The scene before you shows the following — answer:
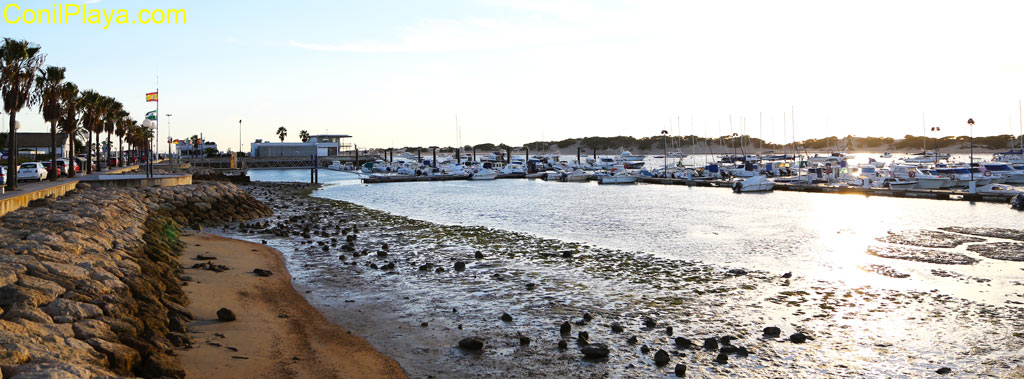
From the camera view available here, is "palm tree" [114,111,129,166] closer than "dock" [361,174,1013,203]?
No

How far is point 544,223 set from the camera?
38844 millimetres

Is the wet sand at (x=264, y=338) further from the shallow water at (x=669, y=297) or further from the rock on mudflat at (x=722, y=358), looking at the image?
the rock on mudflat at (x=722, y=358)

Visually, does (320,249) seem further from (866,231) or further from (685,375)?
(866,231)

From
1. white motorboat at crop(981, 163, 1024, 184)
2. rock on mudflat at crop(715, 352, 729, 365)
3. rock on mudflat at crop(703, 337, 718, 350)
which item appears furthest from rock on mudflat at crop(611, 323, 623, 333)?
white motorboat at crop(981, 163, 1024, 184)

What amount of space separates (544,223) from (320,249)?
1531 cm

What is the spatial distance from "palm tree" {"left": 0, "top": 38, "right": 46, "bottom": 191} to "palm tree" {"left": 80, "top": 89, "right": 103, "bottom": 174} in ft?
82.6

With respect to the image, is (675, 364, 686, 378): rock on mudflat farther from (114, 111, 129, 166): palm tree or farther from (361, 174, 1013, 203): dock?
(114, 111, 129, 166): palm tree

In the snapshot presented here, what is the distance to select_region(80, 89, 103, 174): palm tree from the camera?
5538 centimetres

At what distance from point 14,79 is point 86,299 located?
25037mm

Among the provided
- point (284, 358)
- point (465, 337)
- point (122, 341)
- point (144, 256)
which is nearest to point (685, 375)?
point (465, 337)

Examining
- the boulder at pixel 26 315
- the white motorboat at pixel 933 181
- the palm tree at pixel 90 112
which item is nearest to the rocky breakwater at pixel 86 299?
the boulder at pixel 26 315

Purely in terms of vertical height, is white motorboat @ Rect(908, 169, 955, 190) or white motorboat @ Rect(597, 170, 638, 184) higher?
white motorboat @ Rect(597, 170, 638, 184)

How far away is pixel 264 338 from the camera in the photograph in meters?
13.1

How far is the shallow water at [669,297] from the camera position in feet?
41.8
